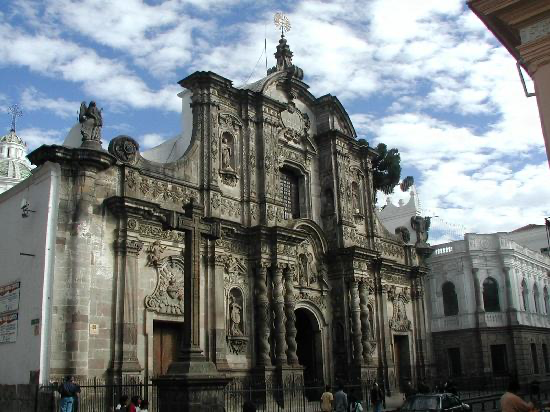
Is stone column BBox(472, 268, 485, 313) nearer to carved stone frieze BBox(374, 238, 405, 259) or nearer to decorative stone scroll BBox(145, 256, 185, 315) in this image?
carved stone frieze BBox(374, 238, 405, 259)

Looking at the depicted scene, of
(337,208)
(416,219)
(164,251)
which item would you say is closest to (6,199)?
(164,251)

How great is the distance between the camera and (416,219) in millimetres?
31188

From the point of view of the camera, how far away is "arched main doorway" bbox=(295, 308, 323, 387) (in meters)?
23.5

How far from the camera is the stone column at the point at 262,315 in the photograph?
20.3 metres

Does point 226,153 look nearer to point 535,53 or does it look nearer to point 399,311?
point 399,311

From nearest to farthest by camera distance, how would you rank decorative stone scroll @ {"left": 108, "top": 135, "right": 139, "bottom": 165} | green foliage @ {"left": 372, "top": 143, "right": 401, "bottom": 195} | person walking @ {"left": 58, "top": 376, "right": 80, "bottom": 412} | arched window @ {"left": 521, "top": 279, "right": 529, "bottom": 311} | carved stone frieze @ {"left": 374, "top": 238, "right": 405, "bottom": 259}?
person walking @ {"left": 58, "top": 376, "right": 80, "bottom": 412} < decorative stone scroll @ {"left": 108, "top": 135, "right": 139, "bottom": 165} < carved stone frieze @ {"left": 374, "top": 238, "right": 405, "bottom": 259} < arched window @ {"left": 521, "top": 279, "right": 529, "bottom": 311} < green foliage @ {"left": 372, "top": 143, "right": 401, "bottom": 195}

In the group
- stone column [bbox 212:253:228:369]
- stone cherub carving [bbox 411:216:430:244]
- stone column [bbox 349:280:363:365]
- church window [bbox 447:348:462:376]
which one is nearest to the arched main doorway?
stone column [bbox 349:280:363:365]

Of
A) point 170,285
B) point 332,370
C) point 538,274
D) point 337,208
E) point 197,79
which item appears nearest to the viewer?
point 170,285

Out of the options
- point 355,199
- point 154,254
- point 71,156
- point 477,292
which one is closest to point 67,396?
point 154,254

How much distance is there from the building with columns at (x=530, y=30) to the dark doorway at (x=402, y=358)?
19.7 metres

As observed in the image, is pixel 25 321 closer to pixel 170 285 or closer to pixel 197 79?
pixel 170 285

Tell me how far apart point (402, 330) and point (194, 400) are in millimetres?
18646

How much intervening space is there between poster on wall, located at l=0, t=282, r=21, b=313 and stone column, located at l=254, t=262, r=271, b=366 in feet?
25.7

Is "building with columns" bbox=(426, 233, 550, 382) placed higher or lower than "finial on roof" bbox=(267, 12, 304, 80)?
lower
